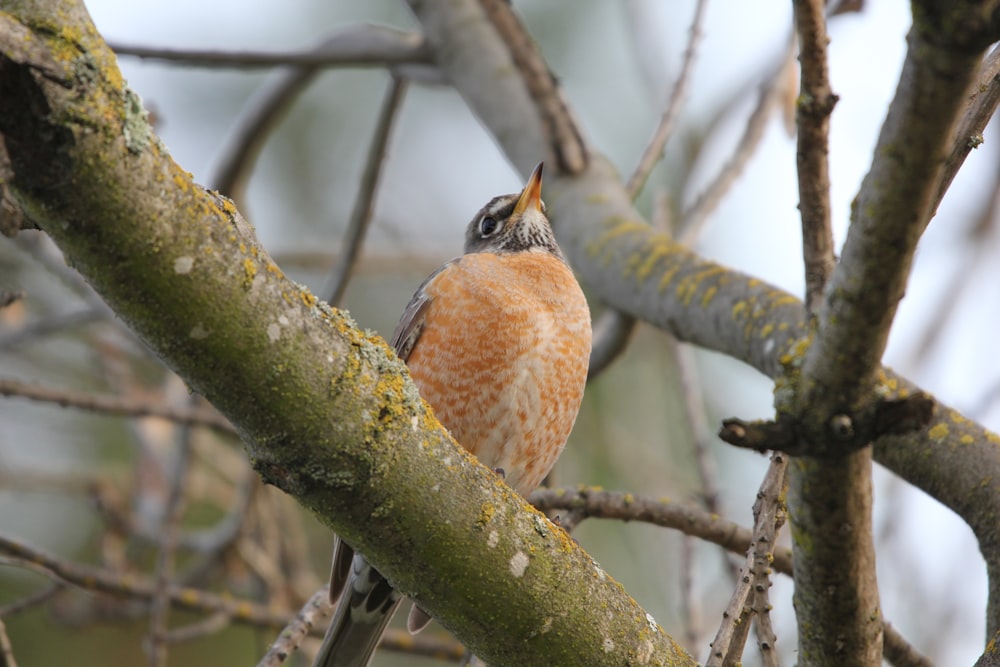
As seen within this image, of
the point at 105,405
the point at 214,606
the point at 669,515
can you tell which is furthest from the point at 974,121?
the point at 105,405

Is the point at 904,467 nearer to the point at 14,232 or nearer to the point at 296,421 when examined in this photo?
the point at 296,421

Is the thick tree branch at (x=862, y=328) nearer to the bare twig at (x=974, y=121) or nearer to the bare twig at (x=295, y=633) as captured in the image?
the bare twig at (x=974, y=121)

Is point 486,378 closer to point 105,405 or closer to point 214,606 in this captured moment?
point 214,606

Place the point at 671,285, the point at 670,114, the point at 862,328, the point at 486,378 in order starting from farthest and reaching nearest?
the point at 670,114
the point at 486,378
the point at 671,285
the point at 862,328

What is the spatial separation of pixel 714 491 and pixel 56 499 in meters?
7.14

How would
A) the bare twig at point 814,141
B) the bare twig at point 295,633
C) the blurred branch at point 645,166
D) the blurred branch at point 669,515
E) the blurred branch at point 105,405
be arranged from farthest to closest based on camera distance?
the blurred branch at point 645,166, the blurred branch at point 105,405, the blurred branch at point 669,515, the bare twig at point 295,633, the bare twig at point 814,141

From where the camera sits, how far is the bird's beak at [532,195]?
5632 mm

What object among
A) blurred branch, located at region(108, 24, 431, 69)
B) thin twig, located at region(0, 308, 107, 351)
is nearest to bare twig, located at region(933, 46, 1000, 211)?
blurred branch, located at region(108, 24, 431, 69)

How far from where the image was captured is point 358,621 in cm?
451

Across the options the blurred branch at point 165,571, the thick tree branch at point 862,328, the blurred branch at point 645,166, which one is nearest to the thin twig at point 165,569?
the blurred branch at point 165,571

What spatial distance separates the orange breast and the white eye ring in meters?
1.36

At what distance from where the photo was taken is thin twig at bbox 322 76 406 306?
19.7 ft

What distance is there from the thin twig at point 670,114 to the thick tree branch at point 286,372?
3257mm

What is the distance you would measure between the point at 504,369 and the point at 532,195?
1657 millimetres
